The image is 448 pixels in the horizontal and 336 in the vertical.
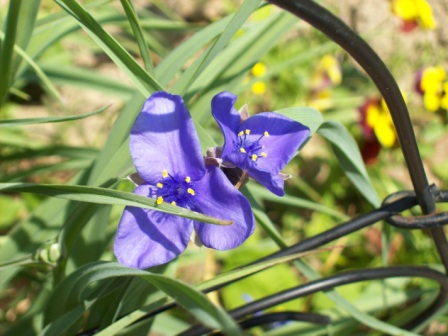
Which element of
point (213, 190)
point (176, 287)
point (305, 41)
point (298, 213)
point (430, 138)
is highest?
point (305, 41)

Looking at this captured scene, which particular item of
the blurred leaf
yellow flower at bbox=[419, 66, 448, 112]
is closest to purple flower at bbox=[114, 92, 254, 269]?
the blurred leaf

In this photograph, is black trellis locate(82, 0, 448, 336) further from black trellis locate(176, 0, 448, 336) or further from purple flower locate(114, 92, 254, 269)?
purple flower locate(114, 92, 254, 269)

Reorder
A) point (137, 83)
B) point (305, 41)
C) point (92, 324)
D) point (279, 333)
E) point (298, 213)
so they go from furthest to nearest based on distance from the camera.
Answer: point (305, 41), point (298, 213), point (279, 333), point (92, 324), point (137, 83)

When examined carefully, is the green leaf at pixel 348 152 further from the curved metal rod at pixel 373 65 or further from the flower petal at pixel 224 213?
the flower petal at pixel 224 213

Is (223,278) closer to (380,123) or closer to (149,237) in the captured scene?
(149,237)

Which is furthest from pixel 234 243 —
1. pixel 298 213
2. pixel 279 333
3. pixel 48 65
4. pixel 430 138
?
pixel 430 138

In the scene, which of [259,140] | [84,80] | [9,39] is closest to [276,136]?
[259,140]

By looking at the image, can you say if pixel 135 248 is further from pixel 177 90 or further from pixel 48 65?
pixel 48 65
